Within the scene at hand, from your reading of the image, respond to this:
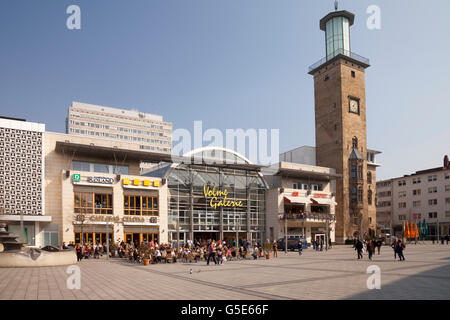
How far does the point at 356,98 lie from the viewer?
6612cm

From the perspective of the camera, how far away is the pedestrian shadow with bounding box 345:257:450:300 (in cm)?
1142

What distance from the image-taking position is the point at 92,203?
3881cm

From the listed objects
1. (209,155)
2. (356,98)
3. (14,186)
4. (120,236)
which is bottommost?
(120,236)

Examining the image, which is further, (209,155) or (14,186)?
(209,155)

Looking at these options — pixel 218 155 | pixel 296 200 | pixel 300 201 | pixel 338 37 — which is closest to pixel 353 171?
pixel 300 201

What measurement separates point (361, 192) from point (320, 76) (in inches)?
858

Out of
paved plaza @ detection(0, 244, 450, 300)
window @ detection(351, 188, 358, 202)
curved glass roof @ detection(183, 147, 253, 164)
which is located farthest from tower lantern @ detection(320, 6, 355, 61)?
paved plaza @ detection(0, 244, 450, 300)

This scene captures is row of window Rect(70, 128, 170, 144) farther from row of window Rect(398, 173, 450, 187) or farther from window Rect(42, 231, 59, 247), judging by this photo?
window Rect(42, 231, 59, 247)

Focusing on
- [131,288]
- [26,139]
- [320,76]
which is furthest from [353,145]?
[131,288]

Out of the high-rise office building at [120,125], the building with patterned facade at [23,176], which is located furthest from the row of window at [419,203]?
the building with patterned facade at [23,176]

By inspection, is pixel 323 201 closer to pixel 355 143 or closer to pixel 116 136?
pixel 355 143

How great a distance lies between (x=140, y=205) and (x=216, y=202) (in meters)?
10.6
